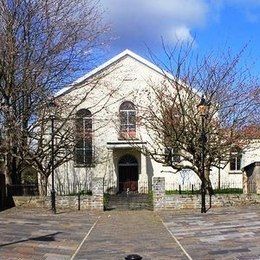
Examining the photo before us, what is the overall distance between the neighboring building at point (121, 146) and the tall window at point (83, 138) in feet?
0.23

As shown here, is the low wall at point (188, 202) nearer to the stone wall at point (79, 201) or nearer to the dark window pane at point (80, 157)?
the stone wall at point (79, 201)

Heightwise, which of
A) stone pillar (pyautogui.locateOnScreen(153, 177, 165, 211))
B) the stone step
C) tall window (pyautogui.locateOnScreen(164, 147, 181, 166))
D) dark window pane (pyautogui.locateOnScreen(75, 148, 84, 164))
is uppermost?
dark window pane (pyautogui.locateOnScreen(75, 148, 84, 164))

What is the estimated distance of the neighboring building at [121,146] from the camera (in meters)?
33.3

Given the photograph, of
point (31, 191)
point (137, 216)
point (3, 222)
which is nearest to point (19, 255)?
point (3, 222)

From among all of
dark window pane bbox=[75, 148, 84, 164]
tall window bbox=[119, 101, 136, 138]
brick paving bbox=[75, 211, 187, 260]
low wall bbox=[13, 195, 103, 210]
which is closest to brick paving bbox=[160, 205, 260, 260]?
brick paving bbox=[75, 211, 187, 260]

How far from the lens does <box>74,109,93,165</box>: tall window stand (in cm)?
2882

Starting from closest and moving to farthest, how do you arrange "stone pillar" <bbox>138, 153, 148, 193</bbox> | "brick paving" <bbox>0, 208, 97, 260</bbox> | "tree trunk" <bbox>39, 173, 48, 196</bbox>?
"brick paving" <bbox>0, 208, 97, 260</bbox>
"tree trunk" <bbox>39, 173, 48, 196</bbox>
"stone pillar" <bbox>138, 153, 148, 193</bbox>

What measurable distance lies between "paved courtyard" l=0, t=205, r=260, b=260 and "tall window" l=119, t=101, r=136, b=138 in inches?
486

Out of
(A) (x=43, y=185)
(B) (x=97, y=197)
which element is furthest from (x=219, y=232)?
(A) (x=43, y=185)

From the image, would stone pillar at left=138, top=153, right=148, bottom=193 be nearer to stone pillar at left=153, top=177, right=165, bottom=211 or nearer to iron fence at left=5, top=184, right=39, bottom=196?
iron fence at left=5, top=184, right=39, bottom=196

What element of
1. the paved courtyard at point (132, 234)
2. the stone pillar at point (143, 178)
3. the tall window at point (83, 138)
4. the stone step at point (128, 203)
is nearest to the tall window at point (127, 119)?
the stone pillar at point (143, 178)

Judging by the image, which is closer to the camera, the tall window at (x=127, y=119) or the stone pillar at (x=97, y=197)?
the stone pillar at (x=97, y=197)

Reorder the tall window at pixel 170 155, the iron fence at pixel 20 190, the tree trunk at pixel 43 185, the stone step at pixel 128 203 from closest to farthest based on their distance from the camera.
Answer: the stone step at pixel 128 203, the iron fence at pixel 20 190, the tall window at pixel 170 155, the tree trunk at pixel 43 185

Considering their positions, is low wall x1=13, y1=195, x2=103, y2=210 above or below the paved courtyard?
above
